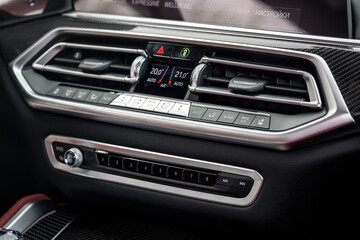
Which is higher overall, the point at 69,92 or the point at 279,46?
the point at 279,46

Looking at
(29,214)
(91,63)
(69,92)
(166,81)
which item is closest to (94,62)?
(91,63)

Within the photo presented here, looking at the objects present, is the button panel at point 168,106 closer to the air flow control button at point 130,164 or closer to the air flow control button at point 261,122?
the air flow control button at point 261,122

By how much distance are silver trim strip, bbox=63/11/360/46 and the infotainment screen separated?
0.05 feet

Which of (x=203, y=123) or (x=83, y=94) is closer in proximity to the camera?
(x=203, y=123)

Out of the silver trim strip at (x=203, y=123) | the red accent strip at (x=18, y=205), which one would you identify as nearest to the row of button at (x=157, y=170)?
the silver trim strip at (x=203, y=123)

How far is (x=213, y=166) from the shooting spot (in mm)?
1051

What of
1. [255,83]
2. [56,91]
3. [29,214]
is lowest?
[29,214]

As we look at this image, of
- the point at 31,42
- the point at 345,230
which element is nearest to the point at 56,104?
the point at 31,42

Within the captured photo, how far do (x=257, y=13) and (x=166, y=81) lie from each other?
312 mm

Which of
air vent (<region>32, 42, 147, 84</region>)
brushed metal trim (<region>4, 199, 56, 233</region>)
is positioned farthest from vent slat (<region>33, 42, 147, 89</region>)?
brushed metal trim (<region>4, 199, 56, 233</region>)

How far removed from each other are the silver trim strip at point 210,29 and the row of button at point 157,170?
15.4 inches

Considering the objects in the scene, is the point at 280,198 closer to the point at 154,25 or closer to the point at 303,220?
the point at 303,220

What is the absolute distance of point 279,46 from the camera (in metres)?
1.01

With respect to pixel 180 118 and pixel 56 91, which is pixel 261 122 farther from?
pixel 56 91
